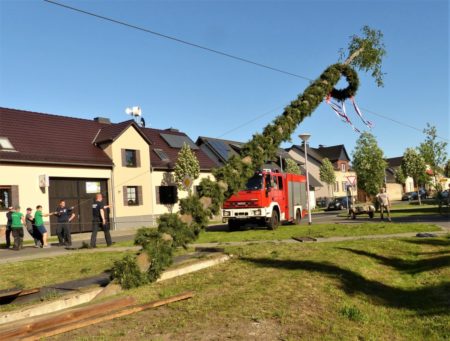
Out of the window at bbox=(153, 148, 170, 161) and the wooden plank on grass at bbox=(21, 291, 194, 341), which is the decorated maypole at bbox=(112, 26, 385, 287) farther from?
the window at bbox=(153, 148, 170, 161)

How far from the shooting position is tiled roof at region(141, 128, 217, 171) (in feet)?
106

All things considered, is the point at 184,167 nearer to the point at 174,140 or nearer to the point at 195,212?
the point at 174,140

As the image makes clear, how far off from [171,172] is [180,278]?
25.2 m

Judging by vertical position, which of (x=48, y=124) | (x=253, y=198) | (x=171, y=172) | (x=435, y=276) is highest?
(x=48, y=124)

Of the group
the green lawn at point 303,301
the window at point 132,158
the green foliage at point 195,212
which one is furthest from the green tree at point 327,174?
the green foliage at point 195,212

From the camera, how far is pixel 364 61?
13.6 m

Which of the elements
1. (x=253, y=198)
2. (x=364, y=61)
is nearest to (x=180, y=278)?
(x=364, y=61)

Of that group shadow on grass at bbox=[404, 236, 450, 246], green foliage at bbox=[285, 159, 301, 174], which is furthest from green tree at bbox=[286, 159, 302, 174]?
shadow on grass at bbox=[404, 236, 450, 246]

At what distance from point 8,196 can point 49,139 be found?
4.82 m

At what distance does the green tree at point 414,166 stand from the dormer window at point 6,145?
4718 cm

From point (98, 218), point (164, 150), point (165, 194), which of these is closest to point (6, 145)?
point (165, 194)

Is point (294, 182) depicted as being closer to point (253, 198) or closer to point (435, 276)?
point (253, 198)

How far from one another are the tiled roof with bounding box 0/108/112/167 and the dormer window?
239mm

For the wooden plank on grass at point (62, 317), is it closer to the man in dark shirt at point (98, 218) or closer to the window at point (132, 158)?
the man in dark shirt at point (98, 218)
